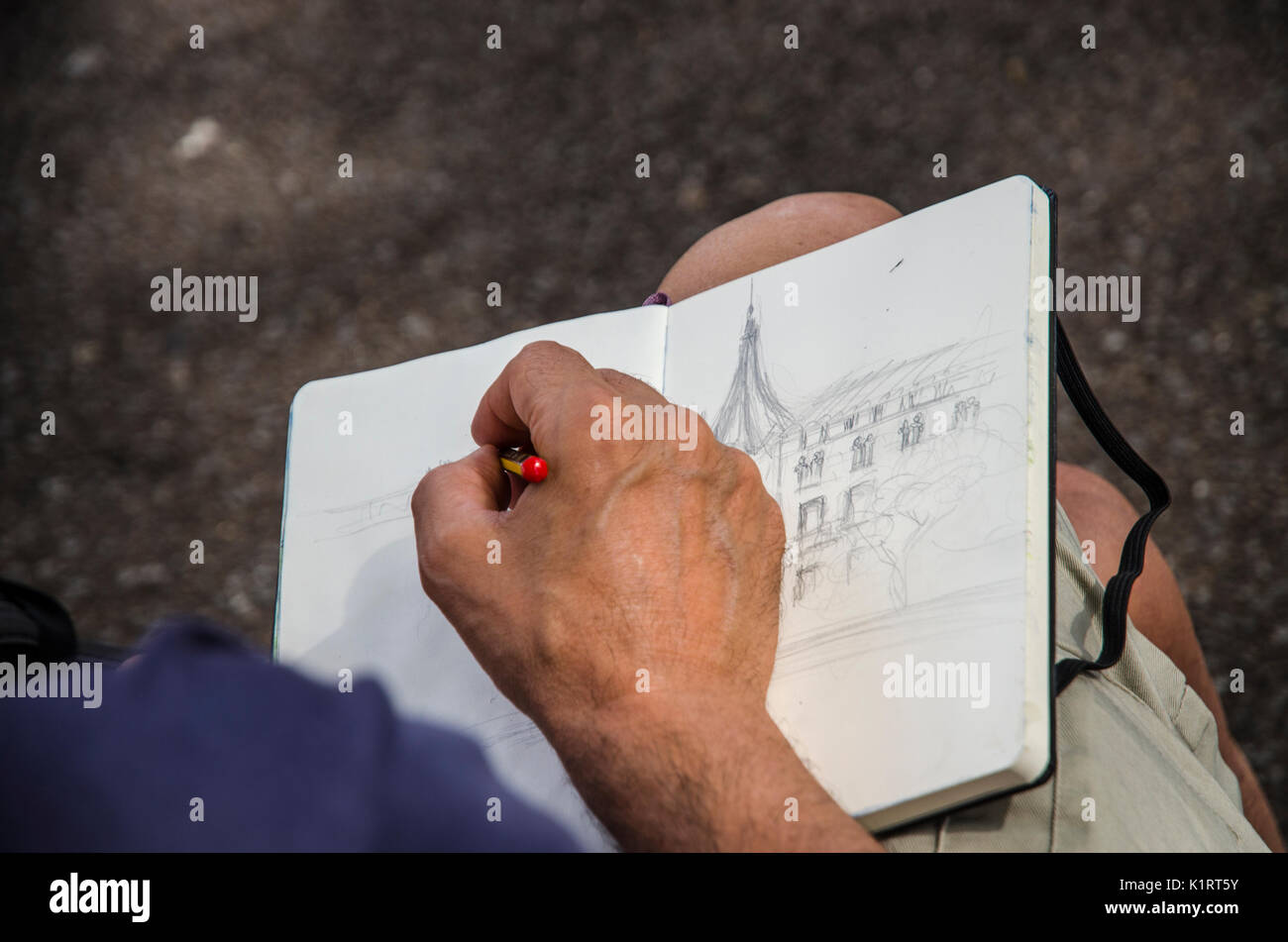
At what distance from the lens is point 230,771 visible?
449mm

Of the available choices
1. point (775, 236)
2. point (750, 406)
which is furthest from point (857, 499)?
point (775, 236)

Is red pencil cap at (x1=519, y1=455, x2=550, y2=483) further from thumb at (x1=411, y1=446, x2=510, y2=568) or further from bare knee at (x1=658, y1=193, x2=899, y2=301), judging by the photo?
bare knee at (x1=658, y1=193, x2=899, y2=301)

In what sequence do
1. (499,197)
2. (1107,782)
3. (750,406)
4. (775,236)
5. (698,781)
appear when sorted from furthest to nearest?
1. (499,197)
2. (775,236)
3. (750,406)
4. (1107,782)
5. (698,781)

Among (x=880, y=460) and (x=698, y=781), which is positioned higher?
(x=880, y=460)

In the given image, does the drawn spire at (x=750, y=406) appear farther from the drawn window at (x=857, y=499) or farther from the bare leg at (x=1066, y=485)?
the bare leg at (x=1066, y=485)

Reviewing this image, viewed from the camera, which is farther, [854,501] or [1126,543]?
[1126,543]

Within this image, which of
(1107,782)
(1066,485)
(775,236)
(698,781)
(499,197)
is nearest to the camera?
(698,781)

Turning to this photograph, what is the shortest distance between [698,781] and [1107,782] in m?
0.34

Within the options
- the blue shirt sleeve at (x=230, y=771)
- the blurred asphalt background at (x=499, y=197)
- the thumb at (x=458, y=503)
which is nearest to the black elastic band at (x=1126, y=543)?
the thumb at (x=458, y=503)

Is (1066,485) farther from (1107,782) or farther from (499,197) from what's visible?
(499,197)

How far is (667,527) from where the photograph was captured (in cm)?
79
